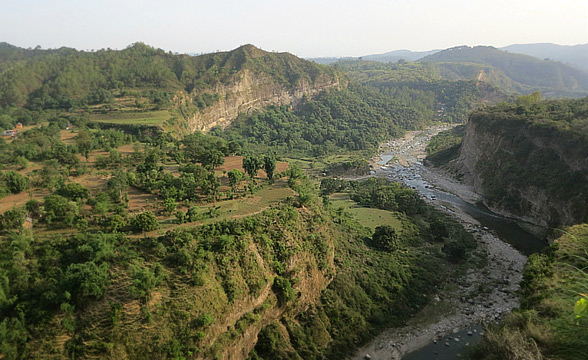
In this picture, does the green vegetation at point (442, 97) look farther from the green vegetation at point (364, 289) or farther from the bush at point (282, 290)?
the bush at point (282, 290)

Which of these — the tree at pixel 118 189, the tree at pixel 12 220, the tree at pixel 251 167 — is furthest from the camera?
the tree at pixel 251 167

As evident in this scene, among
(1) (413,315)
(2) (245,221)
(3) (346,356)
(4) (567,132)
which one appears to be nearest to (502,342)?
(3) (346,356)

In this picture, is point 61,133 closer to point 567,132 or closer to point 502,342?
point 502,342

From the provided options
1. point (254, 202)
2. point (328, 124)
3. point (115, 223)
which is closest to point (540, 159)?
point (254, 202)

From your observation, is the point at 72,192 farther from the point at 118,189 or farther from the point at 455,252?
the point at 455,252

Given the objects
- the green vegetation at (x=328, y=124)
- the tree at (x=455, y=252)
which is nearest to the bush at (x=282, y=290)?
the tree at (x=455, y=252)

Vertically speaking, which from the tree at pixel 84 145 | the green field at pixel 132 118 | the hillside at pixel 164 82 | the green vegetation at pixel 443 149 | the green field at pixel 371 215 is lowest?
the green field at pixel 371 215
